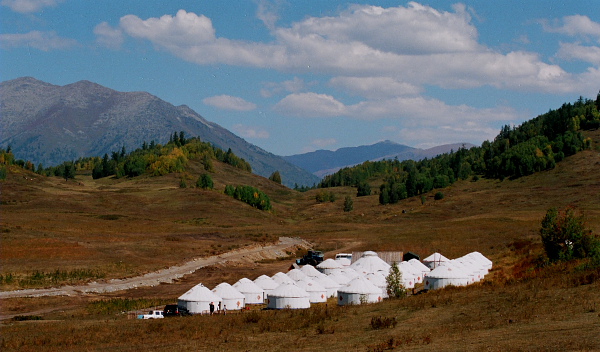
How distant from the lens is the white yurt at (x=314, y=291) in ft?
215

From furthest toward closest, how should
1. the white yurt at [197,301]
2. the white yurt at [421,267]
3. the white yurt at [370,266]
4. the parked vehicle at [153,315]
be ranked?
the white yurt at [421,267] < the white yurt at [370,266] < the white yurt at [197,301] < the parked vehicle at [153,315]

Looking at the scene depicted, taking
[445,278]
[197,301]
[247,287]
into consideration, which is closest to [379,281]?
[445,278]

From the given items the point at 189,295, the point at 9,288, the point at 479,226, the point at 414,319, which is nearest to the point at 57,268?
the point at 9,288

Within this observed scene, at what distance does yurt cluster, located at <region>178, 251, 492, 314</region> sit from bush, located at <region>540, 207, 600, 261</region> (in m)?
10.1

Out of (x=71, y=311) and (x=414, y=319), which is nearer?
(x=414, y=319)

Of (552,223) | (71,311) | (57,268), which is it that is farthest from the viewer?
(57,268)

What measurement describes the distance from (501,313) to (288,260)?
260 ft

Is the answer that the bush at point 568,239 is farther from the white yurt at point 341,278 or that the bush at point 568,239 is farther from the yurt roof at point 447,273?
the white yurt at point 341,278

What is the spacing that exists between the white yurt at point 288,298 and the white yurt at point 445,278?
15.2 m

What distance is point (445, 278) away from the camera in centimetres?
6825

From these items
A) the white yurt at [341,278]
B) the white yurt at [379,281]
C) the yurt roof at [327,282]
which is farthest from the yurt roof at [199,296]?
the white yurt at [379,281]

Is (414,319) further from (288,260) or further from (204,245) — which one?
(204,245)

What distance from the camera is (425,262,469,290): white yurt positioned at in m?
68.1

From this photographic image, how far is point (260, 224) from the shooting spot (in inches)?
7224
